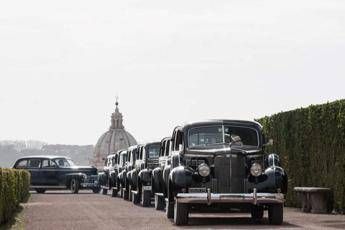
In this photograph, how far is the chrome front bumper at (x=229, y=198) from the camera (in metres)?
17.5

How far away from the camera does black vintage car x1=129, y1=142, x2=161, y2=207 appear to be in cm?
2741

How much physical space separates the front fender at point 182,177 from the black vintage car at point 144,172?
343 inches

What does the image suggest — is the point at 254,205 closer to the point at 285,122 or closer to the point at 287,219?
the point at 287,219

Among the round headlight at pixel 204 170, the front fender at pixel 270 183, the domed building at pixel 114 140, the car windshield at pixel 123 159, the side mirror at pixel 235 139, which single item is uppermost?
the domed building at pixel 114 140

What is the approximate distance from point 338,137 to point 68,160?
90.5 feet

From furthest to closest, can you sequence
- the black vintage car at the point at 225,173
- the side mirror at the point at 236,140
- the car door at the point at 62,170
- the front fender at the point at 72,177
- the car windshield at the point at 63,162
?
the car windshield at the point at 63,162
the car door at the point at 62,170
the front fender at the point at 72,177
the side mirror at the point at 236,140
the black vintage car at the point at 225,173

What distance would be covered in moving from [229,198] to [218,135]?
214 cm

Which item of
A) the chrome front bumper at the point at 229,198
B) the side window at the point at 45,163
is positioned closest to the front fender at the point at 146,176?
the chrome front bumper at the point at 229,198

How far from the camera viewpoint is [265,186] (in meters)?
18.3

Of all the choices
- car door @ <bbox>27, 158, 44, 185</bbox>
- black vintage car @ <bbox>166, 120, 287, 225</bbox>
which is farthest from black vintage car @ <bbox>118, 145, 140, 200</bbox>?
black vintage car @ <bbox>166, 120, 287, 225</bbox>

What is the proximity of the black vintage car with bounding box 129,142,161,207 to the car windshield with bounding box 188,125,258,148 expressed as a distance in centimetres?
785

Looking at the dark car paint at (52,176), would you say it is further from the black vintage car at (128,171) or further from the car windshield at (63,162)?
the black vintage car at (128,171)

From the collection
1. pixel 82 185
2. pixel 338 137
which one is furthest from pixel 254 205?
pixel 82 185

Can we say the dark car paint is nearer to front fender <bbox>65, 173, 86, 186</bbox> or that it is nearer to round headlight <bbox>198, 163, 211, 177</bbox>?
front fender <bbox>65, 173, 86, 186</bbox>
